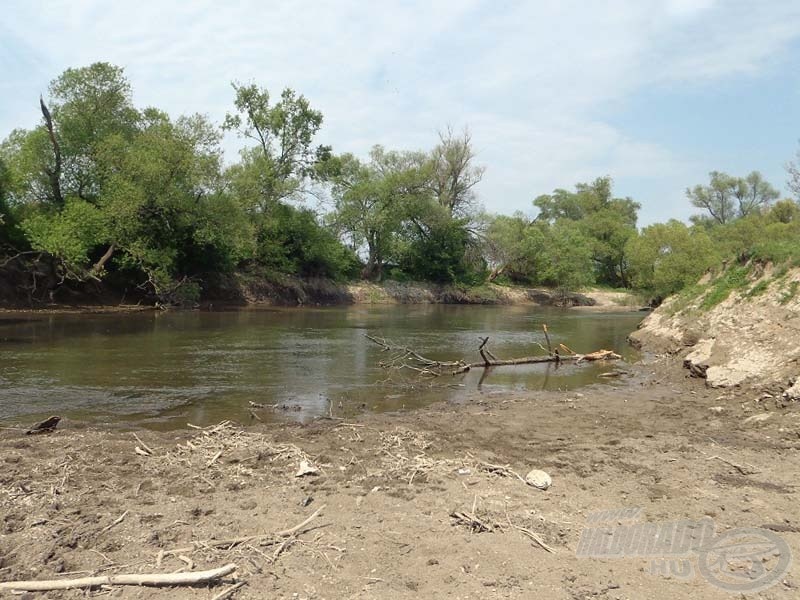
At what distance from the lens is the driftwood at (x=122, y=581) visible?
420 centimetres

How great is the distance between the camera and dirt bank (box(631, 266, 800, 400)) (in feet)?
40.1

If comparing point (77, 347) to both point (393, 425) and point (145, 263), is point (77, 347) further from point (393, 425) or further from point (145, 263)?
point (145, 263)

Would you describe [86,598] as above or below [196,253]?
below

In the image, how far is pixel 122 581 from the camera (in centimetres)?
431

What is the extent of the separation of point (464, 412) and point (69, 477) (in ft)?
22.6

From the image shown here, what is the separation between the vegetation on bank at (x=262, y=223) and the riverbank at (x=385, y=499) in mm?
11301

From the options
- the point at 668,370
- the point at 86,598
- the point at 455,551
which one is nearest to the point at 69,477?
the point at 86,598

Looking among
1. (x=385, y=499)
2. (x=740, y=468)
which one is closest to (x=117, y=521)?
(x=385, y=499)

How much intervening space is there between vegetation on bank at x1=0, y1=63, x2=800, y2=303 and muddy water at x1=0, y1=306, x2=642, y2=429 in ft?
21.5

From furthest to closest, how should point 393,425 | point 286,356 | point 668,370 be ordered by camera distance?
point 286,356, point 668,370, point 393,425

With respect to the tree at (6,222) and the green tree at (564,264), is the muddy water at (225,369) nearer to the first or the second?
the tree at (6,222)

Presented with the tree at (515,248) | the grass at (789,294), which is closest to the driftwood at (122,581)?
the grass at (789,294)

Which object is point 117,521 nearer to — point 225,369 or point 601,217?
point 225,369

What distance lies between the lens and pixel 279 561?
4711 millimetres
